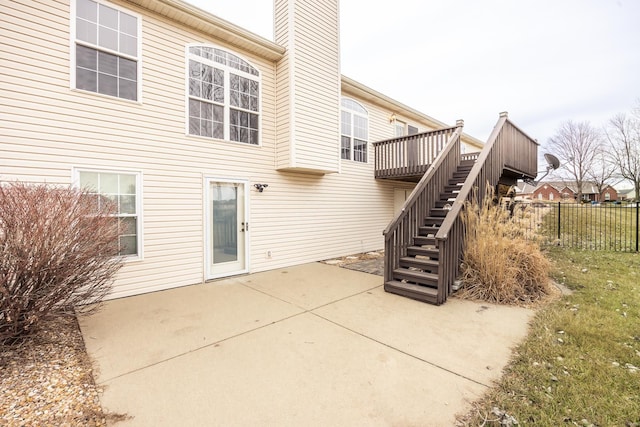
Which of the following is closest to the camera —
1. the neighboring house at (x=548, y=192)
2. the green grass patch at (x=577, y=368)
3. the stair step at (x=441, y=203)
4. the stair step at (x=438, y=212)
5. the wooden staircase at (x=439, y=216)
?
the green grass patch at (x=577, y=368)

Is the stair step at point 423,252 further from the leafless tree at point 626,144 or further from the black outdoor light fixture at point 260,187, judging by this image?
the leafless tree at point 626,144

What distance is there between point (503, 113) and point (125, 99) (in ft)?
26.7

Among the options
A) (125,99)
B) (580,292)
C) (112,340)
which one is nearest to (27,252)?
(112,340)

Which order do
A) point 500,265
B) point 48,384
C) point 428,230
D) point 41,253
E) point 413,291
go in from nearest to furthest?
point 48,384, point 41,253, point 500,265, point 413,291, point 428,230

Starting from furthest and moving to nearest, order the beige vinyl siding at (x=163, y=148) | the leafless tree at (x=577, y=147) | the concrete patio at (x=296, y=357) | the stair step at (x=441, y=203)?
the leafless tree at (x=577, y=147) < the stair step at (x=441, y=203) < the beige vinyl siding at (x=163, y=148) < the concrete patio at (x=296, y=357)

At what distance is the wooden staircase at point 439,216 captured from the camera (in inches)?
176

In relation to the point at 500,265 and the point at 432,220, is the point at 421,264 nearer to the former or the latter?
the point at 500,265

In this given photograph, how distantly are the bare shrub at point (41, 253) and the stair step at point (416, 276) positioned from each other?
4.42 meters

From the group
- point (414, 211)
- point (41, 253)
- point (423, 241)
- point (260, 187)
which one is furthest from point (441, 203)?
point (41, 253)

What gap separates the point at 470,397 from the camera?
7.00 ft

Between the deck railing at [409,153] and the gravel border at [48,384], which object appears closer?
the gravel border at [48,384]

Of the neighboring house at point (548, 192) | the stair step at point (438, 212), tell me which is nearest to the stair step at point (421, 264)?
the stair step at point (438, 212)

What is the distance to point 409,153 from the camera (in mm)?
8523

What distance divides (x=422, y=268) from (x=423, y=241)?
732mm
